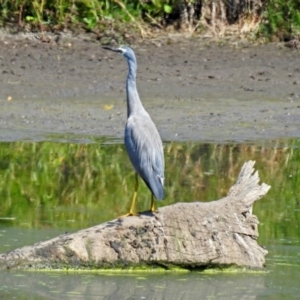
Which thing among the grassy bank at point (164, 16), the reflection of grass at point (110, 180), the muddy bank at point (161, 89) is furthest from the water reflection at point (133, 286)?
the grassy bank at point (164, 16)

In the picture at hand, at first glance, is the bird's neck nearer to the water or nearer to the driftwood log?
the water

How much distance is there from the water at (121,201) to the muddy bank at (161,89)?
0.63 metres

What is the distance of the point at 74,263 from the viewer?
6.54m

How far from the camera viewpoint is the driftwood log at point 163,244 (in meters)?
6.53

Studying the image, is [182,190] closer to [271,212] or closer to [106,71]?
[271,212]

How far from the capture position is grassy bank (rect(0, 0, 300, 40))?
547 inches

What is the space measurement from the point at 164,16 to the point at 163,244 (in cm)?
801

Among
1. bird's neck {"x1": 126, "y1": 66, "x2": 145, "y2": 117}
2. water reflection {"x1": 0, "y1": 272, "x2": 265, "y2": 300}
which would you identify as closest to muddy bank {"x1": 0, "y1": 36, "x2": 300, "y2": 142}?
bird's neck {"x1": 126, "y1": 66, "x2": 145, "y2": 117}

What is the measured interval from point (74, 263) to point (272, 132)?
5245mm

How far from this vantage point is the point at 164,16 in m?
14.3

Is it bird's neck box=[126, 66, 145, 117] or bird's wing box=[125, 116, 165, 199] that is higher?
bird's neck box=[126, 66, 145, 117]

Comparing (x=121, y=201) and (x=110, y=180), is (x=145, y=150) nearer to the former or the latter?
(x=121, y=201)

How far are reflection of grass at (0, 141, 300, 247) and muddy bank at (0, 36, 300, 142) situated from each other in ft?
1.88

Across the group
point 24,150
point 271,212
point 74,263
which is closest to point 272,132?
point 24,150
